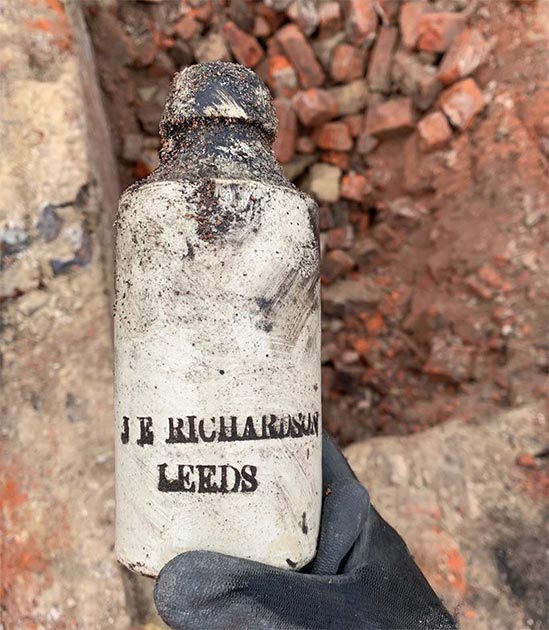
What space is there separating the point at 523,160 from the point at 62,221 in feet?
5.78

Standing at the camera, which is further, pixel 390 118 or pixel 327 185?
pixel 327 185

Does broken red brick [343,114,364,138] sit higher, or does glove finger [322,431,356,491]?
broken red brick [343,114,364,138]

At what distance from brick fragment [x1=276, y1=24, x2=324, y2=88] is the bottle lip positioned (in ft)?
5.60

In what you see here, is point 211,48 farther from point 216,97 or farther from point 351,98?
point 216,97

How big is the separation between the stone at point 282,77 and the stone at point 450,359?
4.39 ft

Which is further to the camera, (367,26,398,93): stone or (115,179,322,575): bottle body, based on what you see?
(367,26,398,93): stone

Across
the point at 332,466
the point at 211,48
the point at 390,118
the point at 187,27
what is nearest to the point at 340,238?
the point at 390,118

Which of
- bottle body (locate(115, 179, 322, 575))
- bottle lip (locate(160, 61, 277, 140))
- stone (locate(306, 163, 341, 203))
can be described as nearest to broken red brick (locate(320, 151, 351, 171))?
stone (locate(306, 163, 341, 203))

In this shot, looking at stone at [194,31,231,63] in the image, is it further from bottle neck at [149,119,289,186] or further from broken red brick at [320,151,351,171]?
bottle neck at [149,119,289,186]

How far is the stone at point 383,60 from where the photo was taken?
2.73 m

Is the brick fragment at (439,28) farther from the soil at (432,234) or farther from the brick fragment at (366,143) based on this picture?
the brick fragment at (366,143)

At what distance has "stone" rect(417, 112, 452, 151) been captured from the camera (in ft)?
8.38

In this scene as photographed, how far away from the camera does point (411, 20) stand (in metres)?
2.65

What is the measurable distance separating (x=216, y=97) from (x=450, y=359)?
1660mm
